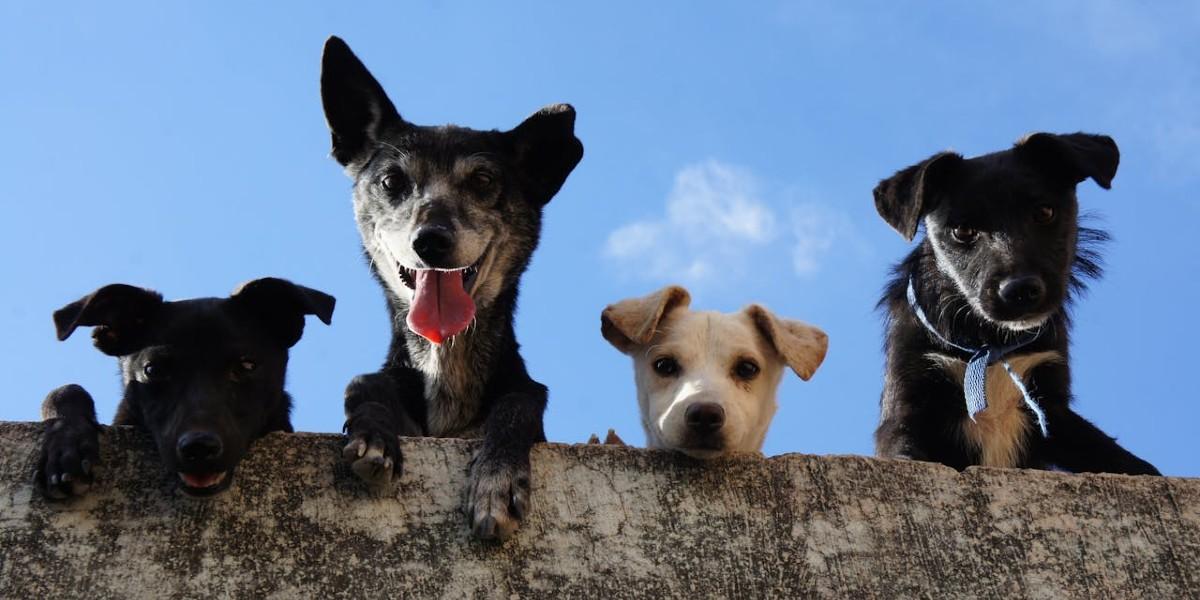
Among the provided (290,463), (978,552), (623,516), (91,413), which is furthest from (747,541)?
(91,413)

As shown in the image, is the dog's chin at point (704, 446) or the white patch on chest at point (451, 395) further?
the white patch on chest at point (451, 395)

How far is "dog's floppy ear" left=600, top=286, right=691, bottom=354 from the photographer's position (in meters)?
5.60

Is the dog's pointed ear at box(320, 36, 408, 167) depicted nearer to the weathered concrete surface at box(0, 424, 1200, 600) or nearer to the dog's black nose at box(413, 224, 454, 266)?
the dog's black nose at box(413, 224, 454, 266)

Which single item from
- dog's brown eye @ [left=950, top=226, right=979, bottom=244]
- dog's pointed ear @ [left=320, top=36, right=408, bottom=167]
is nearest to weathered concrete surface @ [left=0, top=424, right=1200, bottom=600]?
dog's brown eye @ [left=950, top=226, right=979, bottom=244]

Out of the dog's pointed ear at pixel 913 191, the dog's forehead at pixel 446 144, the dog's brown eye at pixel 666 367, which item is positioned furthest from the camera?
the dog's forehead at pixel 446 144

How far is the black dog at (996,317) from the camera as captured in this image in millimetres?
5668

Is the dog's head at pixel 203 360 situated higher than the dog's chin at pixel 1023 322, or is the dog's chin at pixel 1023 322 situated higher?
the dog's chin at pixel 1023 322

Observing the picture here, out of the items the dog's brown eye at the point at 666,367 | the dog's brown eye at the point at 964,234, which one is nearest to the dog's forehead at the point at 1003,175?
the dog's brown eye at the point at 964,234

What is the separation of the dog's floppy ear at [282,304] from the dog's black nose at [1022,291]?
2.87 metres

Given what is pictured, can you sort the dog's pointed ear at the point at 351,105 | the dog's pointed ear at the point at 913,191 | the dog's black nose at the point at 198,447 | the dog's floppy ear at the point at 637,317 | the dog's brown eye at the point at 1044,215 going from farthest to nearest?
the dog's pointed ear at the point at 351,105, the dog's pointed ear at the point at 913,191, the dog's brown eye at the point at 1044,215, the dog's floppy ear at the point at 637,317, the dog's black nose at the point at 198,447

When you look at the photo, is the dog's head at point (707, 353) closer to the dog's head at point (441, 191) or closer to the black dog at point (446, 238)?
A: the black dog at point (446, 238)

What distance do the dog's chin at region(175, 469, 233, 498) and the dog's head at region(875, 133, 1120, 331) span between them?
3.34 metres

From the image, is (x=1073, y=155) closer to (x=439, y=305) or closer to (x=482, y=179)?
(x=482, y=179)

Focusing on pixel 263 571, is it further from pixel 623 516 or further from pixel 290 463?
pixel 623 516
